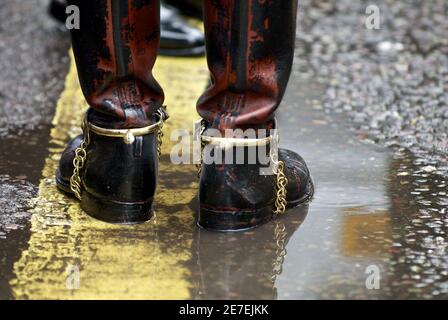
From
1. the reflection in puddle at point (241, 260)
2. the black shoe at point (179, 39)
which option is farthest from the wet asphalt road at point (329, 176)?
the black shoe at point (179, 39)

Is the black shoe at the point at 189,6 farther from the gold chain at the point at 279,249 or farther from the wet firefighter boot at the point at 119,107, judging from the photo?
the gold chain at the point at 279,249

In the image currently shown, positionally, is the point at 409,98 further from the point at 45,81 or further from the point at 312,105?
the point at 45,81

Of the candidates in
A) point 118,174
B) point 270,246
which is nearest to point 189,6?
point 118,174

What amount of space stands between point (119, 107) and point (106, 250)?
1.10ft

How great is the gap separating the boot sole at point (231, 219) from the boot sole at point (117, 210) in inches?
5.5

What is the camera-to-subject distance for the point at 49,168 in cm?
264

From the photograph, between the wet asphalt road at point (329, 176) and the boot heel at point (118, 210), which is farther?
the boot heel at point (118, 210)

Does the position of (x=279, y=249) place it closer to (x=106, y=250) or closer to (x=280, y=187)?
(x=280, y=187)

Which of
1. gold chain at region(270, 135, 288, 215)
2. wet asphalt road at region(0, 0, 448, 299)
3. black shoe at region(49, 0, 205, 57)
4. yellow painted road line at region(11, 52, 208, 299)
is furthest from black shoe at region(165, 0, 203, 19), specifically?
gold chain at region(270, 135, 288, 215)

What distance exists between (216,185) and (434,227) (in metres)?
0.56

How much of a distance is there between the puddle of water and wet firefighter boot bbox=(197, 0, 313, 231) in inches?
2.9

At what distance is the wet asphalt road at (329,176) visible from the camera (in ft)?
6.61

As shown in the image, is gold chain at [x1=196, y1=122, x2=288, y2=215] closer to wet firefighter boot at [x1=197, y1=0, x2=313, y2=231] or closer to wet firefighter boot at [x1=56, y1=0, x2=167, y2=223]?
wet firefighter boot at [x1=197, y1=0, x2=313, y2=231]

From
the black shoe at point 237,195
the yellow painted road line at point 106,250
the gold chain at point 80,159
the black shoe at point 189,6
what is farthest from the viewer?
the black shoe at point 189,6
